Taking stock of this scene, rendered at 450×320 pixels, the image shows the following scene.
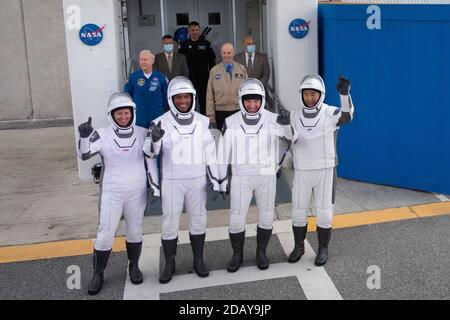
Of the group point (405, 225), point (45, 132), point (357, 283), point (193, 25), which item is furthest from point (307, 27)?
point (45, 132)

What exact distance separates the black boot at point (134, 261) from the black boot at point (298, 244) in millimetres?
1412

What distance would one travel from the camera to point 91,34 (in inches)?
294

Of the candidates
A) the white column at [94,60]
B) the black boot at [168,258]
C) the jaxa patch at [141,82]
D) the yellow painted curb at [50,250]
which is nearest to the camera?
the black boot at [168,258]

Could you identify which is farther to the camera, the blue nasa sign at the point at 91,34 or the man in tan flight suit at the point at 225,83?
the blue nasa sign at the point at 91,34

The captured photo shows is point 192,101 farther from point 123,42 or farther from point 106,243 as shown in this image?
point 123,42

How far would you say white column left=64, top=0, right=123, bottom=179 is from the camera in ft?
24.3

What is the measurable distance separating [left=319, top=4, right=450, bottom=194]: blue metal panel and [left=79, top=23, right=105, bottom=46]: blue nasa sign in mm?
3165

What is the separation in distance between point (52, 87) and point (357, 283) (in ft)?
31.2

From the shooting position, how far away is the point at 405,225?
5.90 metres

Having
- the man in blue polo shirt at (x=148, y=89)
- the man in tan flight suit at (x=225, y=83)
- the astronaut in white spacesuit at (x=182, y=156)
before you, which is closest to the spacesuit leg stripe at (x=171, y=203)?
the astronaut in white spacesuit at (x=182, y=156)

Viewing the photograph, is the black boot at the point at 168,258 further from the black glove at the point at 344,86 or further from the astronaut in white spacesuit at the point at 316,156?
the black glove at the point at 344,86

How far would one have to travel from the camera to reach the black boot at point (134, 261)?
4766mm
